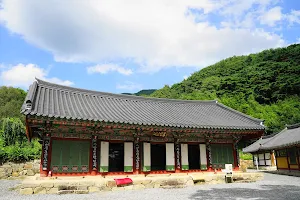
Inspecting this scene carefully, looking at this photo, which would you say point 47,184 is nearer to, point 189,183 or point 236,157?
point 189,183

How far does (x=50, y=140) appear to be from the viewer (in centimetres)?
1101

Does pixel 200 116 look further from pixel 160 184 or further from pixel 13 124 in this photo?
pixel 13 124

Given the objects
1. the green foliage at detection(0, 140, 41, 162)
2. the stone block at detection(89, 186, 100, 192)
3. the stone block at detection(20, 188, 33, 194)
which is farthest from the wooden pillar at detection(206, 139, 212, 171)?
the green foliage at detection(0, 140, 41, 162)

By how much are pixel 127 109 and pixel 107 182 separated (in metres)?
5.05

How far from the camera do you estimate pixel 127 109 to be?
14.6 meters

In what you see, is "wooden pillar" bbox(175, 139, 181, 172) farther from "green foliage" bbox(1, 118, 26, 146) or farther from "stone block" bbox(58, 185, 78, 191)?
"green foliage" bbox(1, 118, 26, 146)

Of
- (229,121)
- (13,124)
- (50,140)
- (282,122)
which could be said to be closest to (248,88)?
(282,122)

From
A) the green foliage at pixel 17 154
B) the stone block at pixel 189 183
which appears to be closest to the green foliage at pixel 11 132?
the green foliage at pixel 17 154

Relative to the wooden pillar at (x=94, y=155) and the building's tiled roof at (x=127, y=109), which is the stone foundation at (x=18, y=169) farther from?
the wooden pillar at (x=94, y=155)

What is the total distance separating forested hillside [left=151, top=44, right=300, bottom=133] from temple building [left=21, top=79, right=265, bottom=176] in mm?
27809

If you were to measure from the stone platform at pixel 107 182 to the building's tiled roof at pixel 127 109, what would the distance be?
8.82 ft

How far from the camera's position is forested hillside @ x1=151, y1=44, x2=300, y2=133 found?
137ft

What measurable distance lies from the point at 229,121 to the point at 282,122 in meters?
28.0

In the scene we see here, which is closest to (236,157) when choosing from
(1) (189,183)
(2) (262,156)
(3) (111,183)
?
(1) (189,183)
